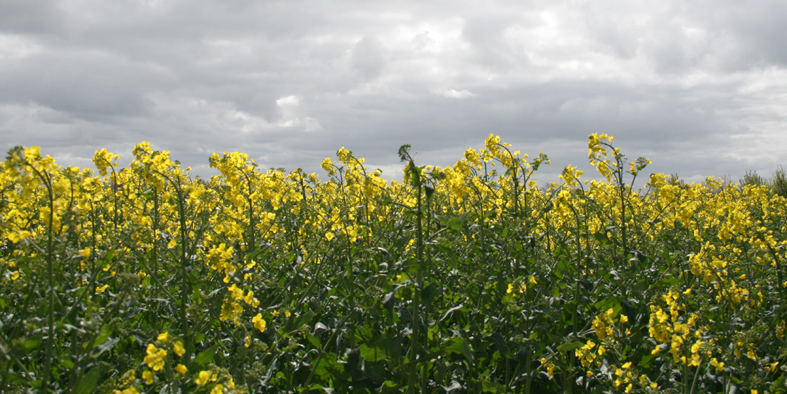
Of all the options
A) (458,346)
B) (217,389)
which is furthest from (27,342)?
(458,346)

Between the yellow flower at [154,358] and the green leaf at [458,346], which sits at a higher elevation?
the yellow flower at [154,358]

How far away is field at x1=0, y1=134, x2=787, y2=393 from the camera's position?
274 cm

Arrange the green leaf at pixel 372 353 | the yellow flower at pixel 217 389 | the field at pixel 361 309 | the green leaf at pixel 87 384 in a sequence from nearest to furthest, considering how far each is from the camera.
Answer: the yellow flower at pixel 217 389 < the green leaf at pixel 87 384 < the field at pixel 361 309 < the green leaf at pixel 372 353

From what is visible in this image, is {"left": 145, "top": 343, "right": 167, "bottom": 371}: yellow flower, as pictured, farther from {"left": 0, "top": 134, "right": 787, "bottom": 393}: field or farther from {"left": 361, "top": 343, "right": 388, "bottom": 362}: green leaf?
{"left": 361, "top": 343, "right": 388, "bottom": 362}: green leaf

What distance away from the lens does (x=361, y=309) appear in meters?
3.32

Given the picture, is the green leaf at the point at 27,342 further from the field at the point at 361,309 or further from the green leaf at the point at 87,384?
the green leaf at the point at 87,384

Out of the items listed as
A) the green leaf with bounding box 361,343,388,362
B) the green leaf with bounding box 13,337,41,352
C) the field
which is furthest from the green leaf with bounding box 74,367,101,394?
the green leaf with bounding box 361,343,388,362

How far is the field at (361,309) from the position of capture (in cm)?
274

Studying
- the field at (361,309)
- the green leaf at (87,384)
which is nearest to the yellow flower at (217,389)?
the field at (361,309)

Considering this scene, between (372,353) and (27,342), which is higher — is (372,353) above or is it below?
below

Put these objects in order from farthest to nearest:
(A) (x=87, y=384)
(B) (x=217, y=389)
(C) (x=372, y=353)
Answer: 1. (C) (x=372, y=353)
2. (A) (x=87, y=384)
3. (B) (x=217, y=389)

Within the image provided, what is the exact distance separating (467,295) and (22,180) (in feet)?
7.91

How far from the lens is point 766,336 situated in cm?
354

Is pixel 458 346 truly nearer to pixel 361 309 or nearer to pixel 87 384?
pixel 361 309
